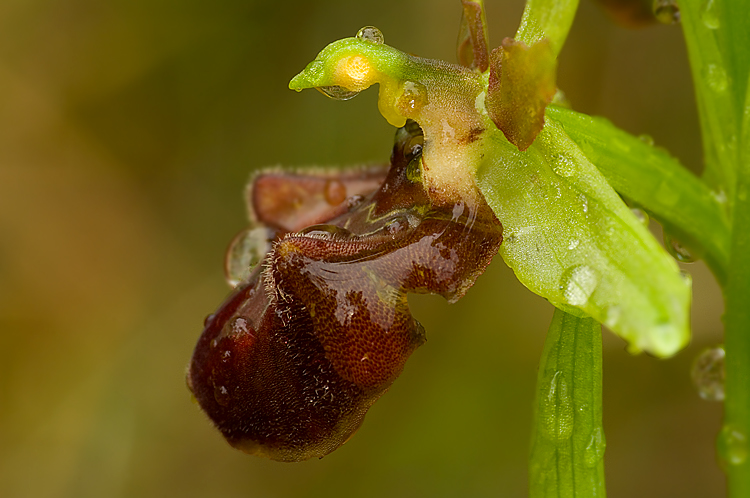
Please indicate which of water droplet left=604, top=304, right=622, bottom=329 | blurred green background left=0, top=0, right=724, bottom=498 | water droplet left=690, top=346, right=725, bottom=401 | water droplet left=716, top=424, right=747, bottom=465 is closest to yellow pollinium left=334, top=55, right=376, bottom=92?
water droplet left=604, top=304, right=622, bottom=329

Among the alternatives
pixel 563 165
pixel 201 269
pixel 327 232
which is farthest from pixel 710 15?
pixel 201 269

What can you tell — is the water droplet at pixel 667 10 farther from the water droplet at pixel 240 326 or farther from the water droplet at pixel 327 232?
the water droplet at pixel 240 326

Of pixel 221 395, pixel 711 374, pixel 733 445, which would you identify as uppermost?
pixel 221 395

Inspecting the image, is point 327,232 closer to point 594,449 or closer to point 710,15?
point 594,449

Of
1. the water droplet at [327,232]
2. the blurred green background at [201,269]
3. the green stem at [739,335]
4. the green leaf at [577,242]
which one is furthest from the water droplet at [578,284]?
the blurred green background at [201,269]

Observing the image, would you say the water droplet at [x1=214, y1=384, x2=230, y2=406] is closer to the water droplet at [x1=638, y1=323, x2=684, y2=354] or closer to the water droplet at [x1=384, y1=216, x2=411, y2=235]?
the water droplet at [x1=384, y1=216, x2=411, y2=235]
